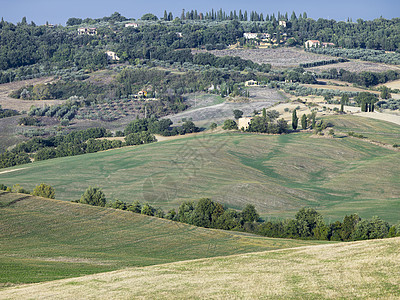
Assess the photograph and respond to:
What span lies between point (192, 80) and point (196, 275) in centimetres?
15163

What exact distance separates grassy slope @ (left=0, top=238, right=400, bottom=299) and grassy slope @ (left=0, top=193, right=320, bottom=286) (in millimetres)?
4755

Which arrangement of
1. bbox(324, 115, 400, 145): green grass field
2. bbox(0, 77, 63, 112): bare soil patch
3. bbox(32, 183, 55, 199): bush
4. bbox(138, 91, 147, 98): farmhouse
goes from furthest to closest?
bbox(138, 91, 147, 98): farmhouse < bbox(0, 77, 63, 112): bare soil patch < bbox(324, 115, 400, 145): green grass field < bbox(32, 183, 55, 199): bush

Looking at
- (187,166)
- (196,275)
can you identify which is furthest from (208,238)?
(187,166)

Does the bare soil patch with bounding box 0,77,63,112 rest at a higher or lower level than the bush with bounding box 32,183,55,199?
lower

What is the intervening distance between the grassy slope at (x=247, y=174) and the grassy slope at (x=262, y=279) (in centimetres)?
2966

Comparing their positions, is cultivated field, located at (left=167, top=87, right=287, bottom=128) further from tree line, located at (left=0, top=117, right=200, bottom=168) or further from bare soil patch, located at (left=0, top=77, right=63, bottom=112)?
bare soil patch, located at (left=0, top=77, right=63, bottom=112)

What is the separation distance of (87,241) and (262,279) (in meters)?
21.5

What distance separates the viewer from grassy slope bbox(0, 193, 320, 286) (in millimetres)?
36719

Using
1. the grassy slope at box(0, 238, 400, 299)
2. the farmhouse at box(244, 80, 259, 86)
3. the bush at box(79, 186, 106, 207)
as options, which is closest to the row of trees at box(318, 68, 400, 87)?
the farmhouse at box(244, 80, 259, 86)

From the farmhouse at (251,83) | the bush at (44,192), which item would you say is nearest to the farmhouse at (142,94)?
the farmhouse at (251,83)

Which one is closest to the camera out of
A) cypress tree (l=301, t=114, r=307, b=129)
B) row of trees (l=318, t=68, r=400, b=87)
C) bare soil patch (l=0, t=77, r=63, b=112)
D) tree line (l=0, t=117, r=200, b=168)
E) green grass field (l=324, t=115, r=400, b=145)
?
tree line (l=0, t=117, r=200, b=168)

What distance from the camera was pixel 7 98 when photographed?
17512 centimetres

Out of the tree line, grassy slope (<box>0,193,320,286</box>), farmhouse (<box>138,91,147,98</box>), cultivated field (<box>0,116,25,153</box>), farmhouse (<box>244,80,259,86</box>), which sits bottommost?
cultivated field (<box>0,116,25,153</box>)

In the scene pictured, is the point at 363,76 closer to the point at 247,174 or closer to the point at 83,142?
the point at 83,142
